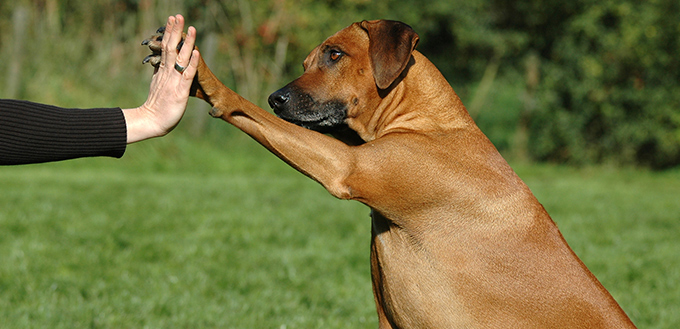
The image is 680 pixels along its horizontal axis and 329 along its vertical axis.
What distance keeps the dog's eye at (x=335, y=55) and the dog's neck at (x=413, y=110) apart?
0.29m

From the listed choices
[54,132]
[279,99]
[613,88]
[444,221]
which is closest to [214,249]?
[279,99]

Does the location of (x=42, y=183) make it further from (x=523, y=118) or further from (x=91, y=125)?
(x=523, y=118)

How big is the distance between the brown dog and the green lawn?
63.1 inches

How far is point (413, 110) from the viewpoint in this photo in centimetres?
292

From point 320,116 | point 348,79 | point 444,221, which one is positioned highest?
point 348,79

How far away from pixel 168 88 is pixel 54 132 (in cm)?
48

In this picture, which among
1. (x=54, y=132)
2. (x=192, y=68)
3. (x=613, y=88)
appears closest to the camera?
(x=192, y=68)

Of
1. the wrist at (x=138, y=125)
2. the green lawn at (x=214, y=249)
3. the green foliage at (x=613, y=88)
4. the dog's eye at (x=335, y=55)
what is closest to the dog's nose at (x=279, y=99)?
the dog's eye at (x=335, y=55)

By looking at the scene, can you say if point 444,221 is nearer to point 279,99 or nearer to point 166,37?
point 279,99

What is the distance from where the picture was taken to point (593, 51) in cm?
1393

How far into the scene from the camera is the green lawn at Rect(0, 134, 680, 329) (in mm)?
4316

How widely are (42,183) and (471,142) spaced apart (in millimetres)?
7476

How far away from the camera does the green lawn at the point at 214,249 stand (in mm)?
4316

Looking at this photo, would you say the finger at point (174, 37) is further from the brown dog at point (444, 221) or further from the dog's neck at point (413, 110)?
the dog's neck at point (413, 110)
